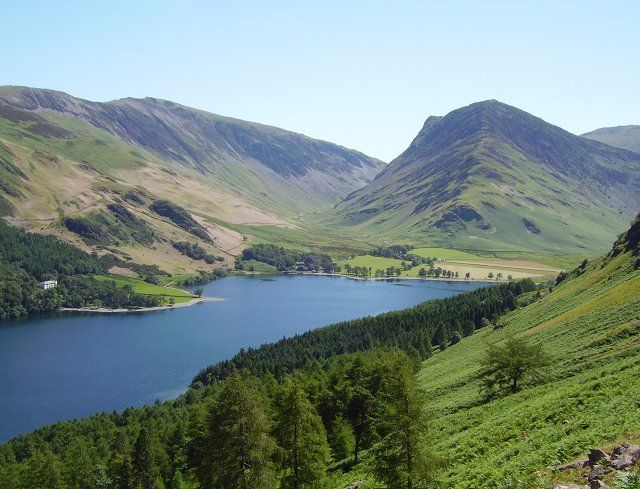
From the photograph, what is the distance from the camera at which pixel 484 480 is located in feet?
97.1

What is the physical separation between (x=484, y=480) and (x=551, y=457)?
4123 millimetres

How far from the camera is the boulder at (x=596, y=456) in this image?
74.4ft

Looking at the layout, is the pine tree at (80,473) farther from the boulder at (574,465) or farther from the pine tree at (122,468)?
the boulder at (574,465)

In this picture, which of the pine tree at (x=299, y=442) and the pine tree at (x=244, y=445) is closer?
the pine tree at (x=244, y=445)

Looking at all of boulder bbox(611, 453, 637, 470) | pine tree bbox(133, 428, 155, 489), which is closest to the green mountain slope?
boulder bbox(611, 453, 637, 470)

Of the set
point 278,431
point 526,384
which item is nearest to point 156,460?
point 278,431

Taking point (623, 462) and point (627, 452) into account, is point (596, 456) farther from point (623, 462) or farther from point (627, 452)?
point (623, 462)

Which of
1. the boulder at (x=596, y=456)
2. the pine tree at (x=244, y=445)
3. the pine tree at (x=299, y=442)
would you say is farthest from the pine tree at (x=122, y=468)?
the boulder at (x=596, y=456)

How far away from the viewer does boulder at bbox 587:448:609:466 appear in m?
22.7

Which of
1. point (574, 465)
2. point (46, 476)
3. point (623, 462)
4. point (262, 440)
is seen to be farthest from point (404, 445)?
point (46, 476)

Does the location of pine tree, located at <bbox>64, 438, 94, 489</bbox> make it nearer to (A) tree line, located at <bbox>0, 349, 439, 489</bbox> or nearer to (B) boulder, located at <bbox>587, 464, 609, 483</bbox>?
(A) tree line, located at <bbox>0, 349, 439, 489</bbox>

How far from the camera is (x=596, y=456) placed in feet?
75.7

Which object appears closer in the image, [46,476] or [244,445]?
[244,445]

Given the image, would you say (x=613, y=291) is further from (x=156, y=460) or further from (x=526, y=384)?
(x=156, y=460)
